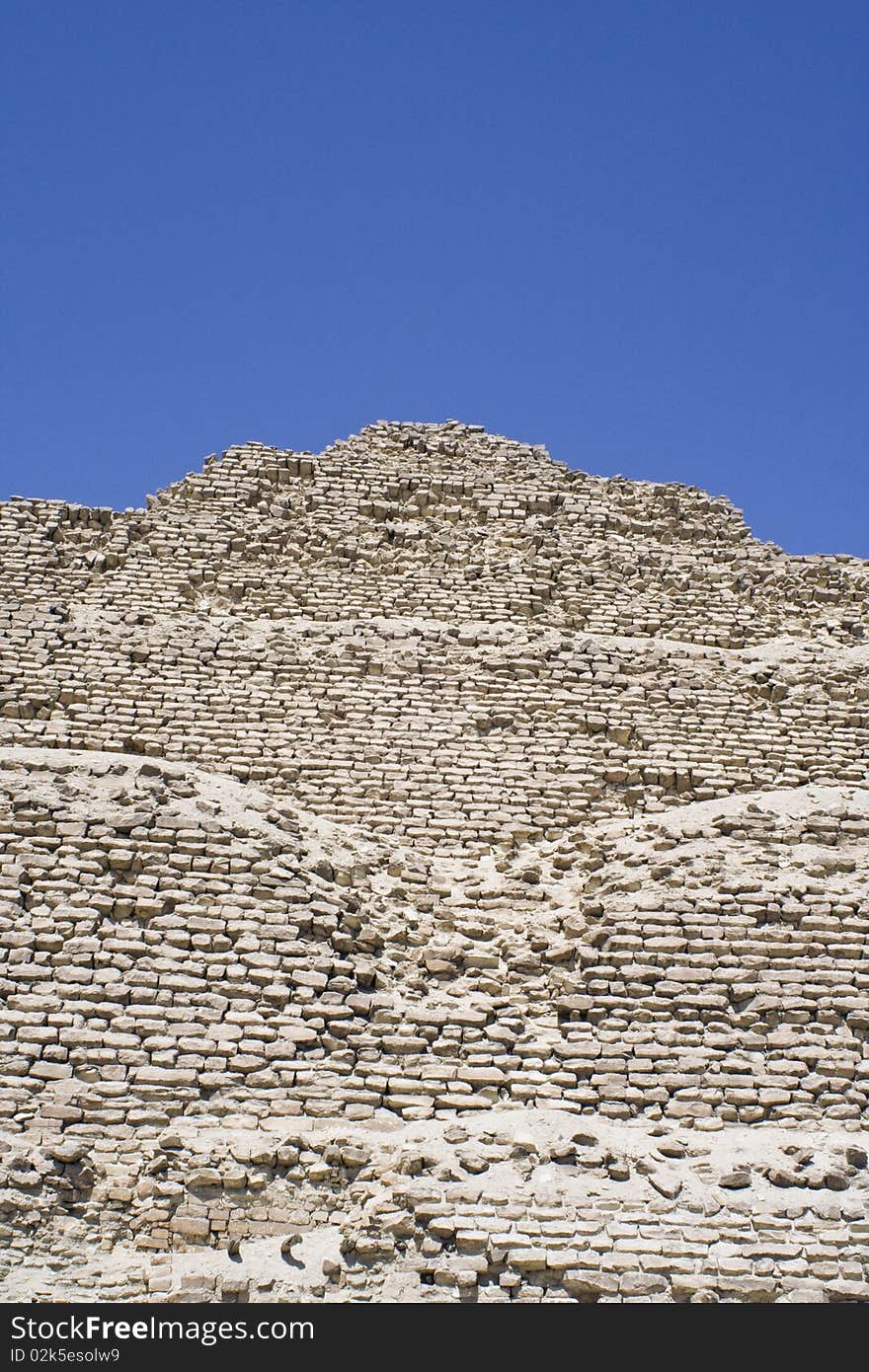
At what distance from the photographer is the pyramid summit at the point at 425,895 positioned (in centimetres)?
820

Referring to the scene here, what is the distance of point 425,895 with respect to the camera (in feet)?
35.5

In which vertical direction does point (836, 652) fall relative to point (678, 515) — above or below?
below

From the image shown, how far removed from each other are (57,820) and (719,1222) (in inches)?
202

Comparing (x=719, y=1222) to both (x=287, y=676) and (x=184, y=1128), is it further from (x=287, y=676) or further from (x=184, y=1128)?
(x=287, y=676)

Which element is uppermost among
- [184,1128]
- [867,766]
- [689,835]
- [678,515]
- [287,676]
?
[678,515]

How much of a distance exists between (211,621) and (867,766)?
5.97m

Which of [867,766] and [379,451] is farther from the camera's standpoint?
[379,451]

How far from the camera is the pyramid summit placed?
8203 mm

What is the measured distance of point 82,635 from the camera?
1305 cm

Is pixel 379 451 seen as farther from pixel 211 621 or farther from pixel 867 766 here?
pixel 867 766
